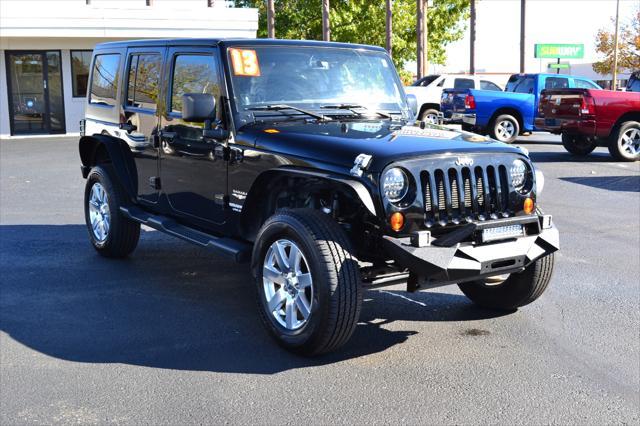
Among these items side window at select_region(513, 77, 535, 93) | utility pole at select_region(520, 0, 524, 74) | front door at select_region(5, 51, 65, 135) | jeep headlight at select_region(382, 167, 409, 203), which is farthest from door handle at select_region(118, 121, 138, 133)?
utility pole at select_region(520, 0, 524, 74)

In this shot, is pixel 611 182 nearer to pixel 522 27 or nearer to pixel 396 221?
pixel 396 221

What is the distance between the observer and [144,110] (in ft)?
21.8

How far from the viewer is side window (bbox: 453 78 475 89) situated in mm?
22416

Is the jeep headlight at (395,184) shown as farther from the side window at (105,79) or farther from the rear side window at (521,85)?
the rear side window at (521,85)

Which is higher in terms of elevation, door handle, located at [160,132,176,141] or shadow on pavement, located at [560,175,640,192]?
door handle, located at [160,132,176,141]

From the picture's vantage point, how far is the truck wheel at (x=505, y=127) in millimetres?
18641

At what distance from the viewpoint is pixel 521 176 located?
5074 mm

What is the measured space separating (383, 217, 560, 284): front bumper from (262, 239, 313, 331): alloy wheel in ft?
1.88

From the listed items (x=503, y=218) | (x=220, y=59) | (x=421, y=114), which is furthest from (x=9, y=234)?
(x=421, y=114)

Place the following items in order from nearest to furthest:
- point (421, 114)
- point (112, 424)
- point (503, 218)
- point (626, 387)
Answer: point (112, 424), point (626, 387), point (503, 218), point (421, 114)

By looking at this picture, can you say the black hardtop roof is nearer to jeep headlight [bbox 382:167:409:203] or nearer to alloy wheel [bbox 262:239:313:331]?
alloy wheel [bbox 262:239:313:331]

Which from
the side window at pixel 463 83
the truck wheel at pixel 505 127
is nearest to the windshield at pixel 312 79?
the truck wheel at pixel 505 127

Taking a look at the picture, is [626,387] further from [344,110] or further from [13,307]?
[13,307]

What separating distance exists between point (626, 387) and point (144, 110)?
4.41m
